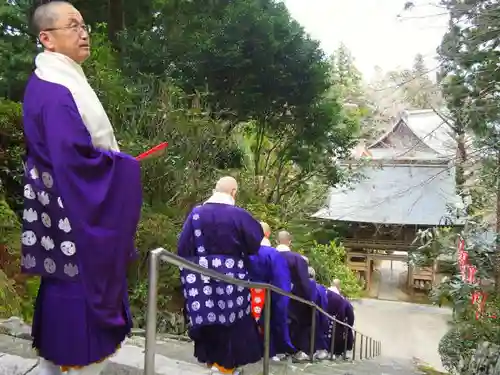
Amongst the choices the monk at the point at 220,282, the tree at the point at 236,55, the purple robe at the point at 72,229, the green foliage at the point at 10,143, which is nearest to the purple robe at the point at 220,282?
the monk at the point at 220,282

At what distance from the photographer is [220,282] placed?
304cm

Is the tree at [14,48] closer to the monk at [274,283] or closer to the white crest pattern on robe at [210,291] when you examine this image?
the monk at [274,283]

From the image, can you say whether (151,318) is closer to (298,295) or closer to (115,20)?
(298,295)

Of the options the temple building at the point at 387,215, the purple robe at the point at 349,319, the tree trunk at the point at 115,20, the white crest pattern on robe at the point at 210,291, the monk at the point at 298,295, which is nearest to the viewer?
the white crest pattern on robe at the point at 210,291

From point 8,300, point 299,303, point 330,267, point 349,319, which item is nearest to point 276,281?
point 299,303

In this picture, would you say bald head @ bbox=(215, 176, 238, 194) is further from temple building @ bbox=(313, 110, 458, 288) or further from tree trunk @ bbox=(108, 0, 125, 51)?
temple building @ bbox=(313, 110, 458, 288)

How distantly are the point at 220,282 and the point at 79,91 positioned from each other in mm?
1692

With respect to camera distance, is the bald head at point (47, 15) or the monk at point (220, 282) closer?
the bald head at point (47, 15)

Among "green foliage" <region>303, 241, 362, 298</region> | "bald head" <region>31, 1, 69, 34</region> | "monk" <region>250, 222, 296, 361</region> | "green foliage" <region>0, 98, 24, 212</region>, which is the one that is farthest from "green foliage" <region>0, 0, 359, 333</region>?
"bald head" <region>31, 1, 69, 34</region>

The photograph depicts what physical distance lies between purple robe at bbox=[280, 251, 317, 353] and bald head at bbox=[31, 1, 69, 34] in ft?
10.1

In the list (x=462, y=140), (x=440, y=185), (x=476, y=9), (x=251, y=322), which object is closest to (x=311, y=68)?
(x=462, y=140)

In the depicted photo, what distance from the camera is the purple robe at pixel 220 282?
10.00 ft

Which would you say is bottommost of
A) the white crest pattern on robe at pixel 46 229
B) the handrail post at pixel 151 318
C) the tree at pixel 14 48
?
the handrail post at pixel 151 318

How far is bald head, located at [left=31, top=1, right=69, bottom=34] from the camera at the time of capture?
1.72 meters
